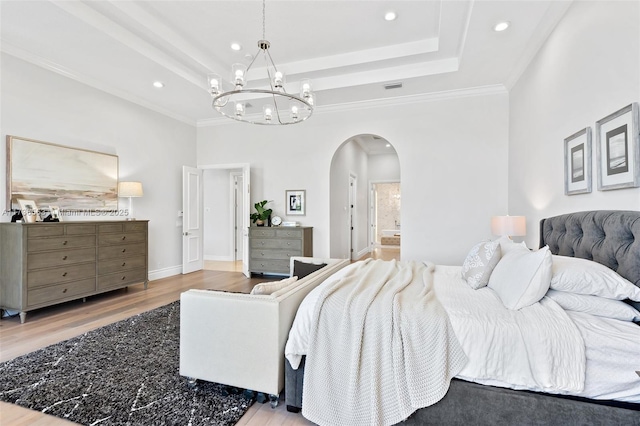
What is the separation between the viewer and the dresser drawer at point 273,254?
5384 millimetres

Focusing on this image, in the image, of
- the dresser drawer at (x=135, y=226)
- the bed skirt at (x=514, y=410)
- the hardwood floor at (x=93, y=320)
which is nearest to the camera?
the bed skirt at (x=514, y=410)

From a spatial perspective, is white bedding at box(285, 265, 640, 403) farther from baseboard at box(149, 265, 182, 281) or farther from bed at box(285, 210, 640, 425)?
baseboard at box(149, 265, 182, 281)

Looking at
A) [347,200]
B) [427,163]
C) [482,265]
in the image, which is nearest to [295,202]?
[347,200]

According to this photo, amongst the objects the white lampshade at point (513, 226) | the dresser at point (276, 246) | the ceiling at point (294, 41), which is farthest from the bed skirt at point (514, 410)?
the dresser at point (276, 246)

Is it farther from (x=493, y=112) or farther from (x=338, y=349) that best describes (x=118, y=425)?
(x=493, y=112)

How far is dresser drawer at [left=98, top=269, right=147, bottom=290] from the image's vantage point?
13.4ft

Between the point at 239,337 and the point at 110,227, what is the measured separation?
11.1 ft

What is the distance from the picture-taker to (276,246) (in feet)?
18.0

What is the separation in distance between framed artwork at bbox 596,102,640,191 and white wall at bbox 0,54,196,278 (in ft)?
18.4

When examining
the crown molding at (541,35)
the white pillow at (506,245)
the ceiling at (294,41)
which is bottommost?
the white pillow at (506,245)

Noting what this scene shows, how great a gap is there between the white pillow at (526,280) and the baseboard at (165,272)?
17.2 feet

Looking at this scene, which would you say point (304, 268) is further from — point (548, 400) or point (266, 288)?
point (548, 400)

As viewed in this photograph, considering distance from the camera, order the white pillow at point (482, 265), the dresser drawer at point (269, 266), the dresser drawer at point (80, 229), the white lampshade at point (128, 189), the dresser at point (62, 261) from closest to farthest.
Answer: the white pillow at point (482, 265) → the dresser at point (62, 261) → the dresser drawer at point (80, 229) → the white lampshade at point (128, 189) → the dresser drawer at point (269, 266)

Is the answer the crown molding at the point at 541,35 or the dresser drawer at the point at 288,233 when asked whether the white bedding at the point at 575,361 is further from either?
the dresser drawer at the point at 288,233
